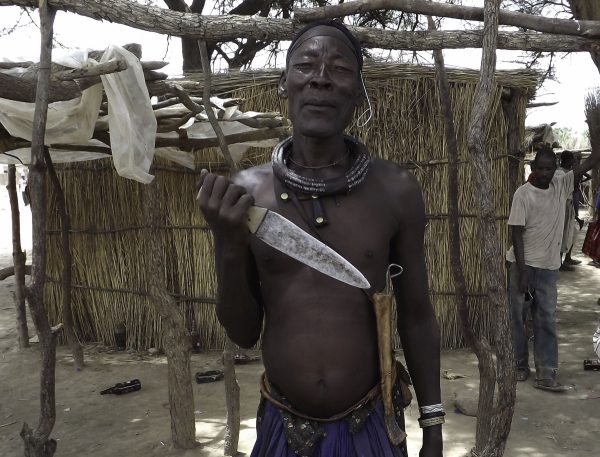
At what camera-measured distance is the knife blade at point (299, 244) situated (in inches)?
55.1

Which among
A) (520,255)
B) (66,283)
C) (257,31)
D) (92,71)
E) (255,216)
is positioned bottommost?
(66,283)

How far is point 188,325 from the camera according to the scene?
6.77 meters

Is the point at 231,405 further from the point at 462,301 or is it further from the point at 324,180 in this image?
the point at 324,180

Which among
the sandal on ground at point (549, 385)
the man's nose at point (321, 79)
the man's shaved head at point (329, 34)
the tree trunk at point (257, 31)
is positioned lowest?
the sandal on ground at point (549, 385)

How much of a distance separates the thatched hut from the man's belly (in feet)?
15.3

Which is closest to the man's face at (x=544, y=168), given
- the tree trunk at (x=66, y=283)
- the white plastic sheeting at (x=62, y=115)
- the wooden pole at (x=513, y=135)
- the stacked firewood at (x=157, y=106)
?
the wooden pole at (x=513, y=135)

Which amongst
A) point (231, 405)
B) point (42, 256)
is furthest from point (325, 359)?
point (231, 405)

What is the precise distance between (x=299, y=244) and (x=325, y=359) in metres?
0.41

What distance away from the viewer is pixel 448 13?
2.96m

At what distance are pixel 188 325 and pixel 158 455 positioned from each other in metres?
2.58

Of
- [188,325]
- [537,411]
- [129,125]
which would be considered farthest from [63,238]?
[537,411]

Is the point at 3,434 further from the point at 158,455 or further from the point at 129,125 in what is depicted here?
the point at 129,125

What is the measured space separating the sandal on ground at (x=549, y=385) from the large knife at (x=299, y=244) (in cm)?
446

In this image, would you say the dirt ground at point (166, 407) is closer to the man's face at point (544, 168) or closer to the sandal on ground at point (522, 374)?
the sandal on ground at point (522, 374)
